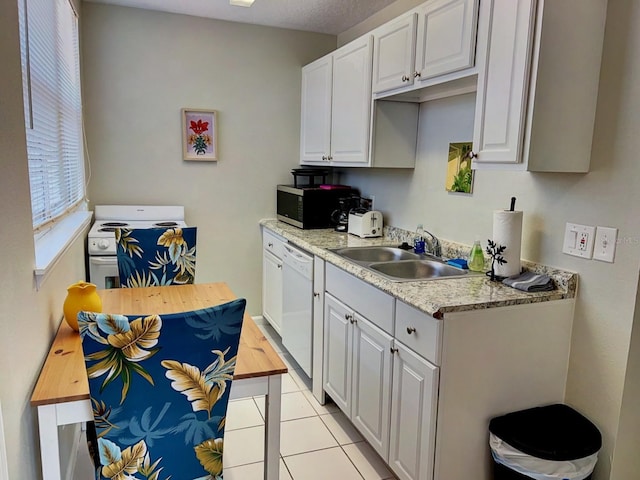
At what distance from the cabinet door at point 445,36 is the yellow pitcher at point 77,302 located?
1778 mm

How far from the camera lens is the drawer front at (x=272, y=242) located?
3.42 metres

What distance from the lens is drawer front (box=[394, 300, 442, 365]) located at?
1683mm

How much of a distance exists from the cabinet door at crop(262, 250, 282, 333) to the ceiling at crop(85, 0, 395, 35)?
180 cm

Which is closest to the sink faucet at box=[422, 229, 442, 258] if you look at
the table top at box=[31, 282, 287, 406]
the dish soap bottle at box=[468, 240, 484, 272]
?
the dish soap bottle at box=[468, 240, 484, 272]

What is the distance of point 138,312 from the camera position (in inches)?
76.7

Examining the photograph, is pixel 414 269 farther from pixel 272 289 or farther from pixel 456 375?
pixel 272 289

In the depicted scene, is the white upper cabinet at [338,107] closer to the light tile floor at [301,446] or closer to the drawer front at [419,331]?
the drawer front at [419,331]

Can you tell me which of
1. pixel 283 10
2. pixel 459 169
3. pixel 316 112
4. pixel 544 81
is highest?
pixel 283 10

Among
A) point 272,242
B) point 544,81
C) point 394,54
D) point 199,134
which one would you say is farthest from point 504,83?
point 199,134

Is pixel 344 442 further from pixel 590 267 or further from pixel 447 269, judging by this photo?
pixel 590 267

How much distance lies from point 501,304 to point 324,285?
3.63 feet

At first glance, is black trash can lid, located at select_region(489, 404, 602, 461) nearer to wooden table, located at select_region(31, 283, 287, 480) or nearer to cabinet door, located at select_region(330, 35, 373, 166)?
wooden table, located at select_region(31, 283, 287, 480)

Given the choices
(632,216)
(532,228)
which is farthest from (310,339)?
(632,216)

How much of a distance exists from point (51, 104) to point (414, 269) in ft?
6.43
